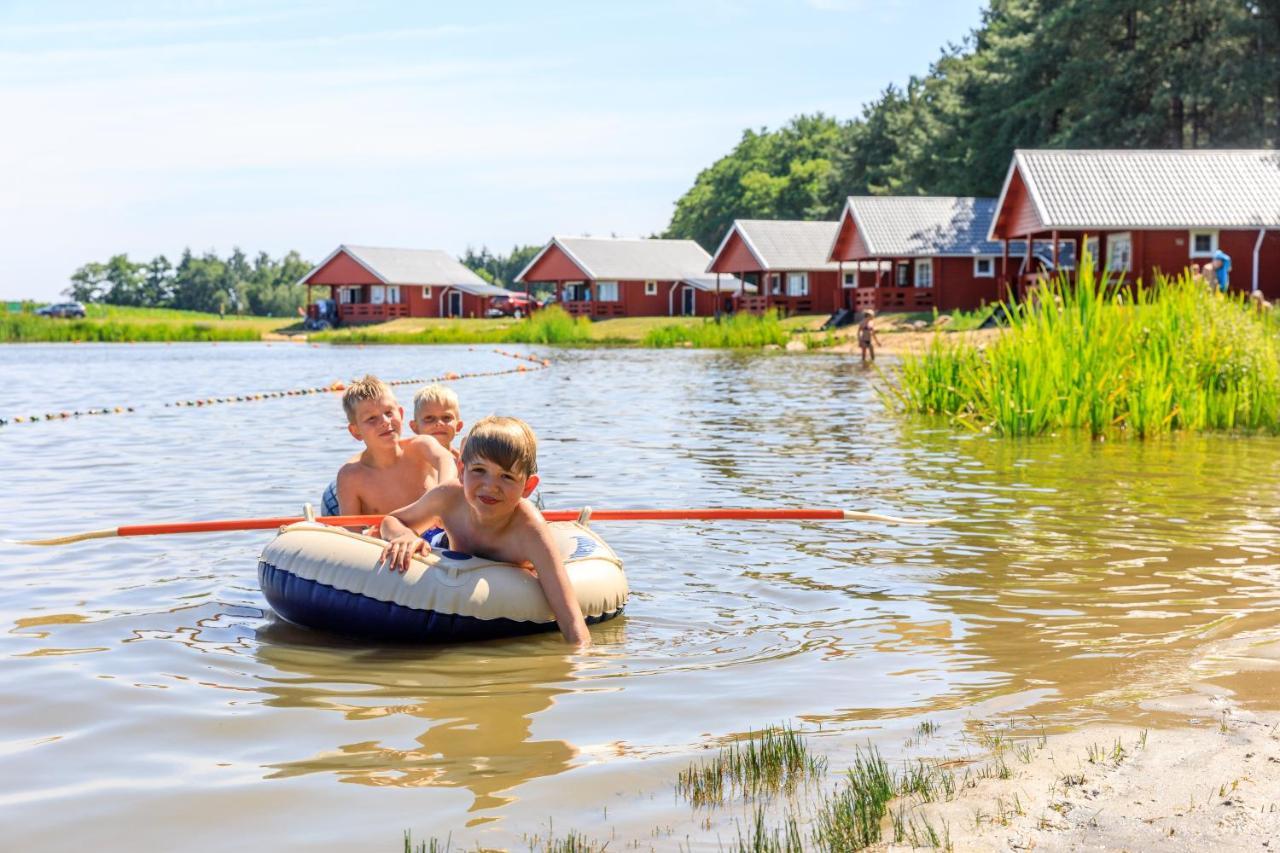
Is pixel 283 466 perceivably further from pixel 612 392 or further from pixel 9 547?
pixel 612 392

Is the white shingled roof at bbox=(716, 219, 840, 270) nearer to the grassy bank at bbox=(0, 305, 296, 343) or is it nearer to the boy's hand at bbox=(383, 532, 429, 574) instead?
the grassy bank at bbox=(0, 305, 296, 343)

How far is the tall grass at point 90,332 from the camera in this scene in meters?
51.2

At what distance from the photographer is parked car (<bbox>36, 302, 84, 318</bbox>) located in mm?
71188

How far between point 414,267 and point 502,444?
71991mm

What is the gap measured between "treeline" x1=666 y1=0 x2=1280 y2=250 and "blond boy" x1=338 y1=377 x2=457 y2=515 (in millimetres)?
43603

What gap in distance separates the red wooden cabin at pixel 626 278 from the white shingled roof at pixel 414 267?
6525 mm

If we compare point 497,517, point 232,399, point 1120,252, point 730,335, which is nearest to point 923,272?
point 730,335

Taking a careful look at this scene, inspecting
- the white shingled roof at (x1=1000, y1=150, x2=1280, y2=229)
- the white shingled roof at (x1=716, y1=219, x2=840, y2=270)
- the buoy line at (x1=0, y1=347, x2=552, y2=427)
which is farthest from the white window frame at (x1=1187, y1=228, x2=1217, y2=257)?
the white shingled roof at (x1=716, y1=219, x2=840, y2=270)

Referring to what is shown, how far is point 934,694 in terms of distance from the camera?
511 cm

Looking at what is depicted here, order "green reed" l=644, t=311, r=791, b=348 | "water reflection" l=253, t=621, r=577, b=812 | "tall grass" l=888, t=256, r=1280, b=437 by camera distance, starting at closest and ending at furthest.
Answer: "water reflection" l=253, t=621, r=577, b=812 < "tall grass" l=888, t=256, r=1280, b=437 < "green reed" l=644, t=311, r=791, b=348

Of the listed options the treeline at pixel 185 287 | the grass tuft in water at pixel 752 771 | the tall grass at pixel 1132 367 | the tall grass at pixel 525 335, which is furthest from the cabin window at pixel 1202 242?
the treeline at pixel 185 287

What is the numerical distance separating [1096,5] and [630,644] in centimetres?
4607

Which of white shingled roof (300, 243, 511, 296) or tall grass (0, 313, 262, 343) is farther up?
white shingled roof (300, 243, 511, 296)

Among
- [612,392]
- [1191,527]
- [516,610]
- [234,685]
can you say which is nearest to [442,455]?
[516,610]
